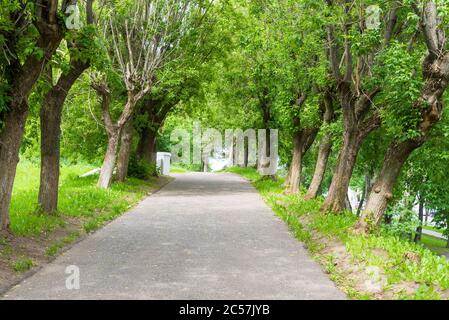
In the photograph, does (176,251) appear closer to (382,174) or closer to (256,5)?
(382,174)

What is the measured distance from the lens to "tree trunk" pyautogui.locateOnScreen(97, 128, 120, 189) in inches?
794

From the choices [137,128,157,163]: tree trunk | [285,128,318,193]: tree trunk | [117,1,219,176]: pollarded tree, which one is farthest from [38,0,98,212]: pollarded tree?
[137,128,157,163]: tree trunk

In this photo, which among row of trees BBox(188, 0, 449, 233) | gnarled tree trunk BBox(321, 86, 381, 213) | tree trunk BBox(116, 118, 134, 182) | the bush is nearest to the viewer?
row of trees BBox(188, 0, 449, 233)

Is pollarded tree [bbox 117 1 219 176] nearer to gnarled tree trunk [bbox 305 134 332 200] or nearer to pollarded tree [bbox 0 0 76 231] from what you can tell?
gnarled tree trunk [bbox 305 134 332 200]

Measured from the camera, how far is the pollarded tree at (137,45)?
20297 mm

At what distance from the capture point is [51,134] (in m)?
12.9

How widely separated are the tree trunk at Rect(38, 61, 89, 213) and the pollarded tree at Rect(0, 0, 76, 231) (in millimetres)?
2606

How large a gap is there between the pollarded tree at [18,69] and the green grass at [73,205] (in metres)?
1.25

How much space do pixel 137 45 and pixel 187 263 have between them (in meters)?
14.3

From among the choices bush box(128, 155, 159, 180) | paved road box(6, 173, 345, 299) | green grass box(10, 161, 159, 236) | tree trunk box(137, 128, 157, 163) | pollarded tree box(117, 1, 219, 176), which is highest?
pollarded tree box(117, 1, 219, 176)

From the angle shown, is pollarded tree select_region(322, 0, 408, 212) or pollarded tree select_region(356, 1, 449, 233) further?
pollarded tree select_region(322, 0, 408, 212)

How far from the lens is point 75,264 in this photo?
8852 millimetres
